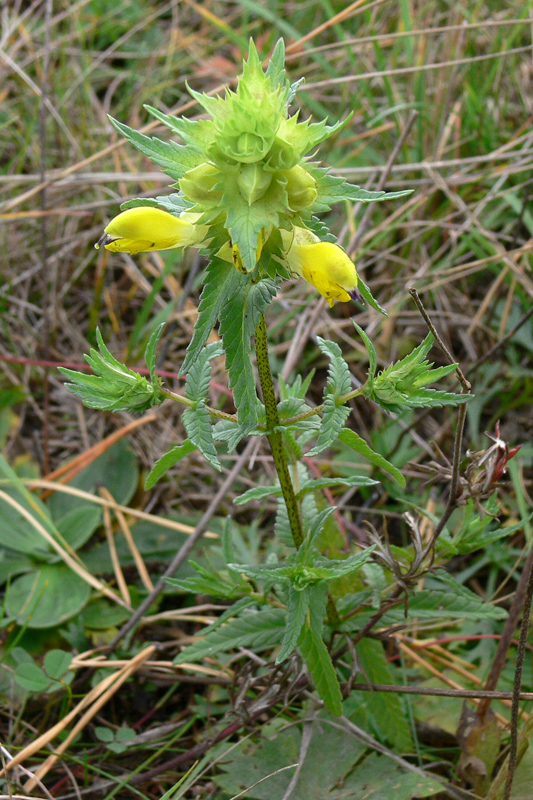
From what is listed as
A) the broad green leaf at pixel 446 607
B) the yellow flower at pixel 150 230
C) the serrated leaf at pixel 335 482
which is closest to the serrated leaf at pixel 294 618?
the serrated leaf at pixel 335 482

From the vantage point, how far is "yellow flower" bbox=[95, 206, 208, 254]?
100 centimetres

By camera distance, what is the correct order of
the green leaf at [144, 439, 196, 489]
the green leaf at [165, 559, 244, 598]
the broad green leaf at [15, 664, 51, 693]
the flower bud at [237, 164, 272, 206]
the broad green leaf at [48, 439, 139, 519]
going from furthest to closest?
1. the broad green leaf at [48, 439, 139, 519]
2. the broad green leaf at [15, 664, 51, 693]
3. the green leaf at [165, 559, 244, 598]
4. the green leaf at [144, 439, 196, 489]
5. the flower bud at [237, 164, 272, 206]

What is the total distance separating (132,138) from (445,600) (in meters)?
1.05

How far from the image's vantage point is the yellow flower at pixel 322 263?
973mm

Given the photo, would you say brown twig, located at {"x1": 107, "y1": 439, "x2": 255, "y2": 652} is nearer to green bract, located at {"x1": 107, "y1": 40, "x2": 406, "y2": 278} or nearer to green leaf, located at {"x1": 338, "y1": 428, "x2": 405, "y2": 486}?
green leaf, located at {"x1": 338, "y1": 428, "x2": 405, "y2": 486}

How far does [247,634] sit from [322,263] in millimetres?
768

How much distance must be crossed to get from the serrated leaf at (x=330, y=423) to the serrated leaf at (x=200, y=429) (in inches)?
6.0

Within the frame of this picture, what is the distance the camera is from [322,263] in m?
0.98

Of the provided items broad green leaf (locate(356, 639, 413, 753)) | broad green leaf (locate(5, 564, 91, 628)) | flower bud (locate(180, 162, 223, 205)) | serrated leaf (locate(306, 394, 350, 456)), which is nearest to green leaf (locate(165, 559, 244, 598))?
broad green leaf (locate(356, 639, 413, 753))

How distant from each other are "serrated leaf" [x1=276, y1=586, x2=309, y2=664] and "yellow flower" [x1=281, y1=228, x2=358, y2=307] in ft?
1.64

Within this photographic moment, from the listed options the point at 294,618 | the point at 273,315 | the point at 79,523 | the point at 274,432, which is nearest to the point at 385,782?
the point at 294,618

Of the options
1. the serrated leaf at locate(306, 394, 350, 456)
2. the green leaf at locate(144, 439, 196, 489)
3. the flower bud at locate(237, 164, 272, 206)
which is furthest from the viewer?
the green leaf at locate(144, 439, 196, 489)

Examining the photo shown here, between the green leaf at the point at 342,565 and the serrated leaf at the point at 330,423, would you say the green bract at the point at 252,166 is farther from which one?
the green leaf at the point at 342,565

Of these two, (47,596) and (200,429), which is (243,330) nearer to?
(200,429)
